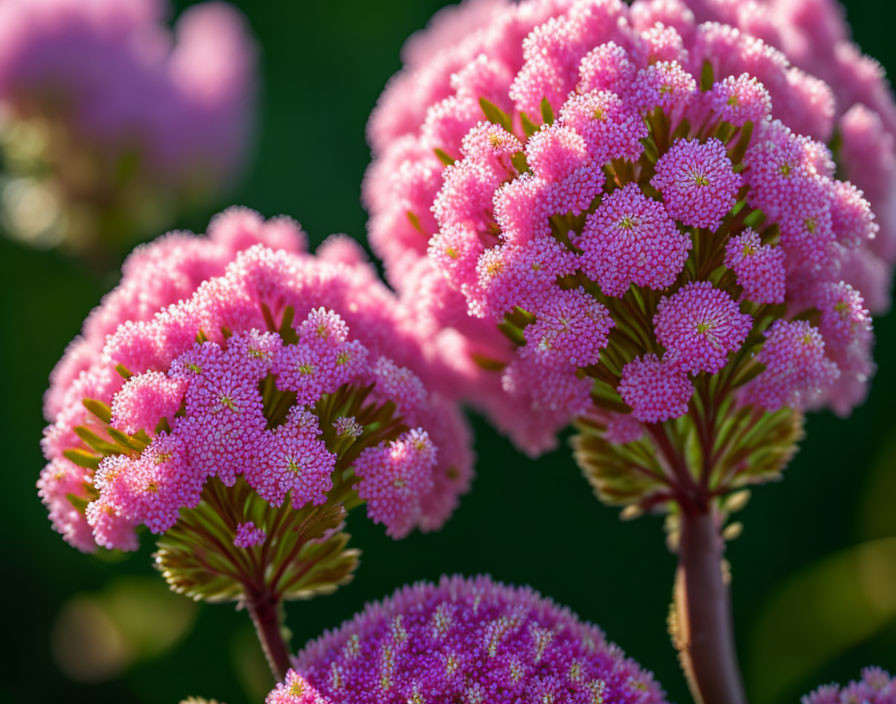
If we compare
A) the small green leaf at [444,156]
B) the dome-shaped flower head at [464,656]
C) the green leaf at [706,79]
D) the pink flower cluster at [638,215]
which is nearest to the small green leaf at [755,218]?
the pink flower cluster at [638,215]

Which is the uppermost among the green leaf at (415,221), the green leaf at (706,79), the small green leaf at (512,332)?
the green leaf at (415,221)

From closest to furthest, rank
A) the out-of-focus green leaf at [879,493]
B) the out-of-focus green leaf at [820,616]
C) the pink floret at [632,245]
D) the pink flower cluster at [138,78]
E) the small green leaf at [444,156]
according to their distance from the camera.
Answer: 1. the pink floret at [632,245]
2. the small green leaf at [444,156]
3. the out-of-focus green leaf at [820,616]
4. the pink flower cluster at [138,78]
5. the out-of-focus green leaf at [879,493]

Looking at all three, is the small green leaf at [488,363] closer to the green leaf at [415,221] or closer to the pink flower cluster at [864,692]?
the green leaf at [415,221]

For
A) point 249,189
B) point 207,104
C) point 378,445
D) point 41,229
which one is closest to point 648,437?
point 378,445

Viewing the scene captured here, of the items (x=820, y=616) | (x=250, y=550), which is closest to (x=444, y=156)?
(x=250, y=550)

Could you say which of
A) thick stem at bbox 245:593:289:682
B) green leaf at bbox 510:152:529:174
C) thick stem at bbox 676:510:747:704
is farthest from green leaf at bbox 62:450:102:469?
thick stem at bbox 676:510:747:704

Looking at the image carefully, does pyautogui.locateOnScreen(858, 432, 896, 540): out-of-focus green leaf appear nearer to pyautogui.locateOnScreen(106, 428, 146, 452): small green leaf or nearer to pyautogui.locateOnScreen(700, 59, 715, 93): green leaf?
pyautogui.locateOnScreen(700, 59, 715, 93): green leaf

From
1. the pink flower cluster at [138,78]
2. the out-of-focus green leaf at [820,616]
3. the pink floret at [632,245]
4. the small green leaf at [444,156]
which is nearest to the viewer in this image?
the pink floret at [632,245]
